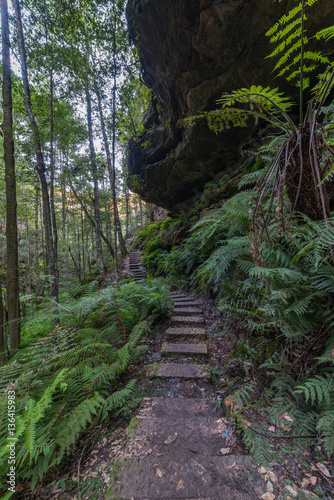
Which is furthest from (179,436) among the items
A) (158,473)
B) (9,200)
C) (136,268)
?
(136,268)

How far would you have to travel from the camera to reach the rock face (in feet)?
11.4

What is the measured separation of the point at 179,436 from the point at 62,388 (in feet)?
3.79

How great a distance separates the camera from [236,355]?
2088 millimetres

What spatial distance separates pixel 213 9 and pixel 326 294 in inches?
210

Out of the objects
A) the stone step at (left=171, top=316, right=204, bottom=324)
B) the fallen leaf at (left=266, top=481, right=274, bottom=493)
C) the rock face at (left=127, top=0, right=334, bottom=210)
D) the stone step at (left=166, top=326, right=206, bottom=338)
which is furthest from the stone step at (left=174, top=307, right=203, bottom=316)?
the rock face at (left=127, top=0, right=334, bottom=210)

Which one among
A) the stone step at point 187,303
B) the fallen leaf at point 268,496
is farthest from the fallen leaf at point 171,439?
the stone step at point 187,303

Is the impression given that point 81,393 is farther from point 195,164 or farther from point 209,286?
point 195,164

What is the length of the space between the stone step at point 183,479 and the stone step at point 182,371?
836 mm

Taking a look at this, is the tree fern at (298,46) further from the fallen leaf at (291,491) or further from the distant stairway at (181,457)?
the distant stairway at (181,457)

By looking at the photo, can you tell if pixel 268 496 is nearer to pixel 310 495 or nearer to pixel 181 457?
pixel 310 495

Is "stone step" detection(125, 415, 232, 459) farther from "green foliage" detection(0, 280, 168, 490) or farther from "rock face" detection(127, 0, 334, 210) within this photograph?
"rock face" detection(127, 0, 334, 210)

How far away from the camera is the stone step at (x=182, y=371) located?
6.91ft

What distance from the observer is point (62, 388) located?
1767mm

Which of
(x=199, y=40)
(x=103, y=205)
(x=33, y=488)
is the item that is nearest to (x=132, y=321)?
(x=33, y=488)
